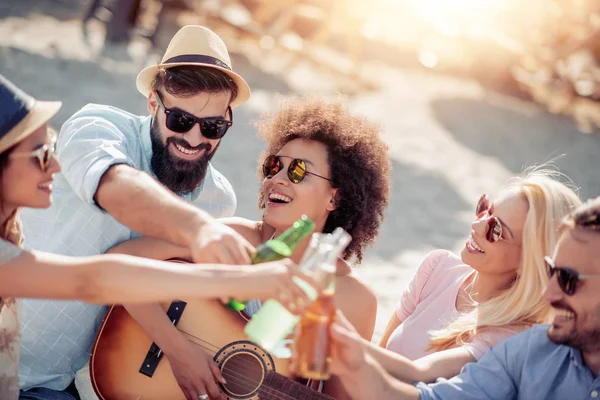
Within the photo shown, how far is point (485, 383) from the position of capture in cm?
250

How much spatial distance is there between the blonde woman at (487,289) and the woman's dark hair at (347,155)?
43cm

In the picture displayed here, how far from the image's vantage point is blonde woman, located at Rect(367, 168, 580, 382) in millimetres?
2778

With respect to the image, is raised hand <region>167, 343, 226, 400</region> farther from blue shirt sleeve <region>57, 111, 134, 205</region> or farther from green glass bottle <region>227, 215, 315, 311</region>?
green glass bottle <region>227, 215, 315, 311</region>

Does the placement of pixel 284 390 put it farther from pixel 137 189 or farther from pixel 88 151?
pixel 88 151

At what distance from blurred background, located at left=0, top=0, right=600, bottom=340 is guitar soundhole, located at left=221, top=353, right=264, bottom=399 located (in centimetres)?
333

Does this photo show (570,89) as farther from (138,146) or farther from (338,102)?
(138,146)

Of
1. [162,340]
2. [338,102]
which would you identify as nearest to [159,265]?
[162,340]

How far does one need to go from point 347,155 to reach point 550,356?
1.46 meters

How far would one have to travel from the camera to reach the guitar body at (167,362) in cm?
293

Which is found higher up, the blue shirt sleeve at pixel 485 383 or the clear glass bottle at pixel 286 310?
the clear glass bottle at pixel 286 310

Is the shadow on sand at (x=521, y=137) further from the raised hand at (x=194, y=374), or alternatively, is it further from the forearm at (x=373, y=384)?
the forearm at (x=373, y=384)

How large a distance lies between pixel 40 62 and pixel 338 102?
7.48 m

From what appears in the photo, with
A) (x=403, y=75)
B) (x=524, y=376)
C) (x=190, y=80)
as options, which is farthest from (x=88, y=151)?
(x=403, y=75)

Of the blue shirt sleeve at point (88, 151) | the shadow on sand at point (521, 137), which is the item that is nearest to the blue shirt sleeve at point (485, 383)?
the blue shirt sleeve at point (88, 151)
